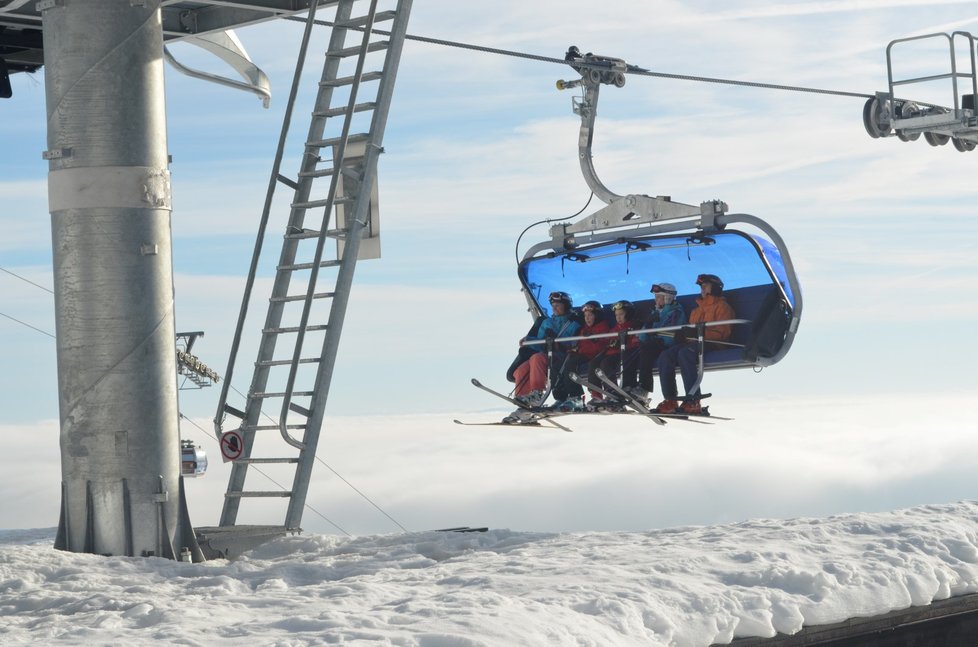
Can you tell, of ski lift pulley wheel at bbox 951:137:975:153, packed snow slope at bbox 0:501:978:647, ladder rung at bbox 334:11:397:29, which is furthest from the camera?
ski lift pulley wheel at bbox 951:137:975:153

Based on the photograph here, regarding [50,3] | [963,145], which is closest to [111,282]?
[50,3]

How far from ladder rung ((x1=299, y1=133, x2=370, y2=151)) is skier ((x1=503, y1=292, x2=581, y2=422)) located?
3.67 m

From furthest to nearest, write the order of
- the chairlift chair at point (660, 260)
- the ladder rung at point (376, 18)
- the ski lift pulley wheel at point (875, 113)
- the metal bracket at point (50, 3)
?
the ski lift pulley wheel at point (875, 113), the chairlift chair at point (660, 260), the ladder rung at point (376, 18), the metal bracket at point (50, 3)

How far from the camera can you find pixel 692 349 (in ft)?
44.1

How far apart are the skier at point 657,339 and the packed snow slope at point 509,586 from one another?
268cm

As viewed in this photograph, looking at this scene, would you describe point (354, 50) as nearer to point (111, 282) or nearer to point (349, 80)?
point (349, 80)

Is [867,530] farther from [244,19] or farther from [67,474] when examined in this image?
[244,19]

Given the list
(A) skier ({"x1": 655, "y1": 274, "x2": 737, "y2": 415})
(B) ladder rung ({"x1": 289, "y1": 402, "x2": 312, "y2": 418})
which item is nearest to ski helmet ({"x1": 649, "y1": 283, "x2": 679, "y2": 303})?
(A) skier ({"x1": 655, "y1": 274, "x2": 737, "y2": 415})

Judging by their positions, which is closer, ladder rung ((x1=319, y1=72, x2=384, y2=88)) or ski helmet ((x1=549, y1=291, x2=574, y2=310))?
ladder rung ((x1=319, y1=72, x2=384, y2=88))

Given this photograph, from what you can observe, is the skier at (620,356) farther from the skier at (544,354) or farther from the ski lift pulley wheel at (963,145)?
the ski lift pulley wheel at (963,145)

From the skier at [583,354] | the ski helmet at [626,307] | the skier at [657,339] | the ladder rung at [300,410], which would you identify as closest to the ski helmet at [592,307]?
the skier at [583,354]

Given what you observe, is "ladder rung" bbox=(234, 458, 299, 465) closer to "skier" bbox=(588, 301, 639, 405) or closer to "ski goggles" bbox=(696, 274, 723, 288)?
"skier" bbox=(588, 301, 639, 405)

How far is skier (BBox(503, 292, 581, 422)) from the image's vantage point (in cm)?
1448

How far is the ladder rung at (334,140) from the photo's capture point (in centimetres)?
1157
